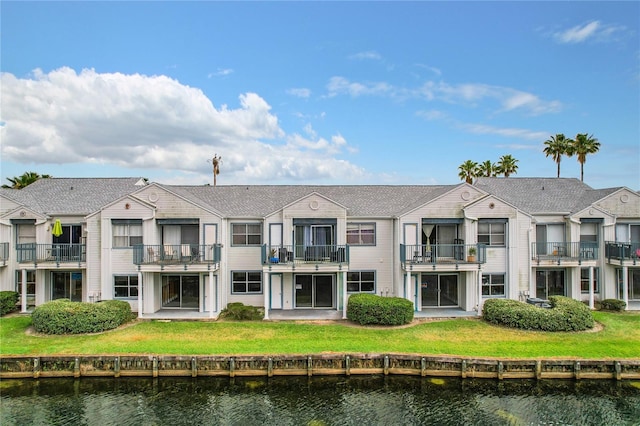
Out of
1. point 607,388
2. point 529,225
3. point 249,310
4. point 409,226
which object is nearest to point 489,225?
point 529,225

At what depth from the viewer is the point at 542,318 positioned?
68.1 feet

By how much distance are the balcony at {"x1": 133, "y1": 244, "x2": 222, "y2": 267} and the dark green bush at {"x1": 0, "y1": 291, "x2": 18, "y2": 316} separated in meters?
8.35

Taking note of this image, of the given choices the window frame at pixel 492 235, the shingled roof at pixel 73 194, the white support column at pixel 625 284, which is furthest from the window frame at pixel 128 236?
the white support column at pixel 625 284

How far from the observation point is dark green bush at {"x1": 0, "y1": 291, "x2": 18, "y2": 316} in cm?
2395

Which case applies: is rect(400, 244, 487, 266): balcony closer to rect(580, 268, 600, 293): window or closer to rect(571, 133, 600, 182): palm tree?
rect(580, 268, 600, 293): window

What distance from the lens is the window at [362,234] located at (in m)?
25.6

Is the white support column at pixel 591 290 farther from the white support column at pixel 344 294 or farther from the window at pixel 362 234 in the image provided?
the white support column at pixel 344 294

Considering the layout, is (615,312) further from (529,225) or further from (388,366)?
(388,366)

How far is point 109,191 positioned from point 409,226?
2072cm

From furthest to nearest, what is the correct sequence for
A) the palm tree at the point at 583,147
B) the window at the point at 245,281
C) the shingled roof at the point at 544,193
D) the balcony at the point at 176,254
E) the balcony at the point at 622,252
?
1. the palm tree at the point at 583,147
2. the shingled roof at the point at 544,193
3. the window at the point at 245,281
4. the balcony at the point at 622,252
5. the balcony at the point at 176,254

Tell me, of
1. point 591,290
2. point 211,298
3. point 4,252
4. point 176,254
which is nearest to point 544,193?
point 591,290

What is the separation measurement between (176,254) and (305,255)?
7.83 metres

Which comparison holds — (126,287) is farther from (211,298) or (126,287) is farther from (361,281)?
(361,281)

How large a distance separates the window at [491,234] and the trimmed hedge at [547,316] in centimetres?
445
